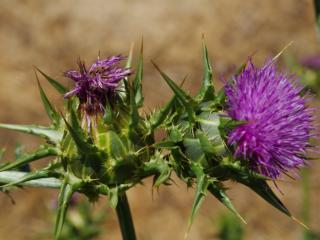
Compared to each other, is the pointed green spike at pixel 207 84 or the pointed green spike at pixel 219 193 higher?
the pointed green spike at pixel 207 84

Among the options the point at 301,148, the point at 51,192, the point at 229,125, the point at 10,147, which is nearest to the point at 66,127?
the point at 229,125

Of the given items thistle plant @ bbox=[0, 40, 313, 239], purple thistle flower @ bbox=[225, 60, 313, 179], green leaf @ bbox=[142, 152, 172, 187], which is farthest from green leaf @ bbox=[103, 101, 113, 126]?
purple thistle flower @ bbox=[225, 60, 313, 179]

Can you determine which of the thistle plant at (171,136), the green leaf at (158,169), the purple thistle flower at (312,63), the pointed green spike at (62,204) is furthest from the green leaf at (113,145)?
the purple thistle flower at (312,63)

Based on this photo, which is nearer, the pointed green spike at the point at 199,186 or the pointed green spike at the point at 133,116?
the pointed green spike at the point at 199,186

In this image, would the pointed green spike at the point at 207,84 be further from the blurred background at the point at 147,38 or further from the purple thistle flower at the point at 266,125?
the blurred background at the point at 147,38

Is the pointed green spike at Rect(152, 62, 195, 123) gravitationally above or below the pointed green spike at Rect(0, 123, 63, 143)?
below

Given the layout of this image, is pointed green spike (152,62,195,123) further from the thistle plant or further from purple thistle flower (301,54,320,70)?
purple thistle flower (301,54,320,70)

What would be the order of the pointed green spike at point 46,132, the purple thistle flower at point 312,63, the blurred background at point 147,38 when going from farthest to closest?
1. the blurred background at point 147,38
2. the purple thistle flower at point 312,63
3. the pointed green spike at point 46,132

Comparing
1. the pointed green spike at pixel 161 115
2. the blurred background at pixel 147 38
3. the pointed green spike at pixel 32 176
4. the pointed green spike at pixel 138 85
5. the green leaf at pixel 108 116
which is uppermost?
the blurred background at pixel 147 38

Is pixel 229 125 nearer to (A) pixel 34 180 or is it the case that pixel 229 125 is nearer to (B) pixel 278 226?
(A) pixel 34 180
